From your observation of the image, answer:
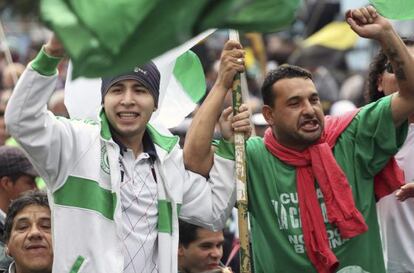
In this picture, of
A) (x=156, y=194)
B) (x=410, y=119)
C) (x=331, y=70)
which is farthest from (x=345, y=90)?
(x=156, y=194)

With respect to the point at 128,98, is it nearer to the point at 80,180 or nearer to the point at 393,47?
the point at 80,180

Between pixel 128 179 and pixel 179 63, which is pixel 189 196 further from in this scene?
pixel 179 63

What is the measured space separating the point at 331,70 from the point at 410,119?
29.4 feet

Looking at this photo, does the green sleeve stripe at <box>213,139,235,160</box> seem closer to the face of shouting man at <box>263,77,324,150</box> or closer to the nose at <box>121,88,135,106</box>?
the face of shouting man at <box>263,77,324,150</box>

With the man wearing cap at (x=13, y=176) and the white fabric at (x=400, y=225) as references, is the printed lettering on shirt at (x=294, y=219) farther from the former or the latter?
the man wearing cap at (x=13, y=176)

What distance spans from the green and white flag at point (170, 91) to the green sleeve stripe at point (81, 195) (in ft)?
2.02

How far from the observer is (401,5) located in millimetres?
7109

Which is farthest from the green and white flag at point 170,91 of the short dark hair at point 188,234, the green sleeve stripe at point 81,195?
the short dark hair at point 188,234

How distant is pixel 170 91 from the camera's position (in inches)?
305

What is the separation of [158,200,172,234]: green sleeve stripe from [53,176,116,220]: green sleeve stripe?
0.88ft

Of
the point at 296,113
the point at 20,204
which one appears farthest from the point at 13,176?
the point at 296,113

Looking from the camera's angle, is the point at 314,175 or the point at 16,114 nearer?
the point at 16,114

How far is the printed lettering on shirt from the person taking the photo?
702 centimetres

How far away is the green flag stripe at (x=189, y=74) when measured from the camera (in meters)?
7.77
